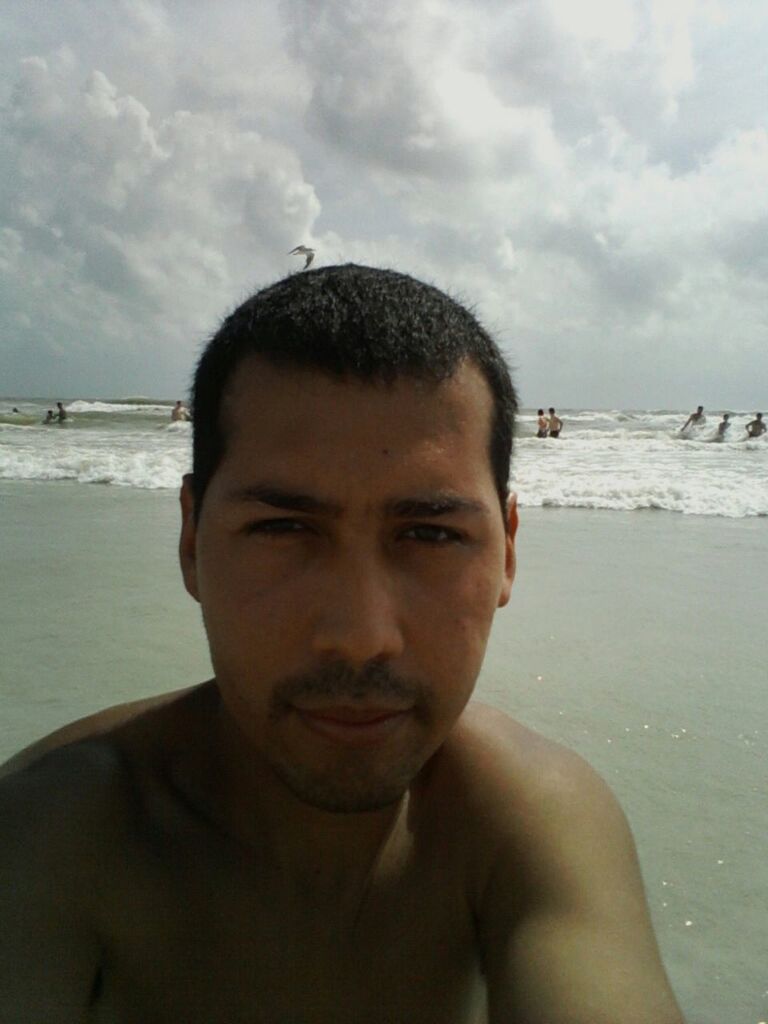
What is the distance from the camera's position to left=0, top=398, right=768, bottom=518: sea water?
944 cm

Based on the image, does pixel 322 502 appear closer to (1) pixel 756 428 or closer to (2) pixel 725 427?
(1) pixel 756 428

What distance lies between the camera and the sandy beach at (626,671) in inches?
81.0

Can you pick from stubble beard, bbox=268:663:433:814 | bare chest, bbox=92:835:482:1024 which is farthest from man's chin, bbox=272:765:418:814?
bare chest, bbox=92:835:482:1024

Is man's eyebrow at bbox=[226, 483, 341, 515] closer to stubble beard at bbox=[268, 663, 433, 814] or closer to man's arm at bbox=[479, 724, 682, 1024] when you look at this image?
stubble beard at bbox=[268, 663, 433, 814]

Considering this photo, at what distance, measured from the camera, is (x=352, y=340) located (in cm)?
132

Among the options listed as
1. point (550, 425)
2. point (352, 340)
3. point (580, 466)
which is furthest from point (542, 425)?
point (352, 340)

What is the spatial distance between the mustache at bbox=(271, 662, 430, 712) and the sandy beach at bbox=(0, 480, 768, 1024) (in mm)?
1176

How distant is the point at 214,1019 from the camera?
4.23ft

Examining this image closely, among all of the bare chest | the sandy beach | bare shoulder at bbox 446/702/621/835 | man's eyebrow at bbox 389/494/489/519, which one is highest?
man's eyebrow at bbox 389/494/489/519

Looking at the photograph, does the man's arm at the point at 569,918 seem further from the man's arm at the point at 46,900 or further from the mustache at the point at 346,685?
the man's arm at the point at 46,900

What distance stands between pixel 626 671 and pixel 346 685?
2644 millimetres

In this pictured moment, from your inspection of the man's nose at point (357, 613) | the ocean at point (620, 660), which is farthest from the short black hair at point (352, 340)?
the ocean at point (620, 660)

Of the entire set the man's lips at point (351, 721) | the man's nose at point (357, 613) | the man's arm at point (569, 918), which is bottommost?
the man's arm at point (569, 918)

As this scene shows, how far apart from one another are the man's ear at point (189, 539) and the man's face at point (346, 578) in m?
0.14
